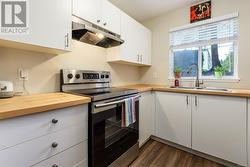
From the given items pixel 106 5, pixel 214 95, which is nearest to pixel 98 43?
pixel 106 5

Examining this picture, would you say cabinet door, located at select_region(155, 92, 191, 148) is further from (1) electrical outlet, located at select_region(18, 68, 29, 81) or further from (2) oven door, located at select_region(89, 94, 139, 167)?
(1) electrical outlet, located at select_region(18, 68, 29, 81)

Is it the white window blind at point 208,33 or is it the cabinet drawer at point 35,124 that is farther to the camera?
the white window blind at point 208,33

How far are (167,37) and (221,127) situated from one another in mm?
1870

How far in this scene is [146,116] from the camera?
7.46ft

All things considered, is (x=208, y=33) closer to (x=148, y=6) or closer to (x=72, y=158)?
(x=148, y=6)

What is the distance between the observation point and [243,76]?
203 centimetres

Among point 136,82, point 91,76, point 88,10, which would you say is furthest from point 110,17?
point 136,82

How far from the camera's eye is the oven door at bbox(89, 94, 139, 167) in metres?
1.29

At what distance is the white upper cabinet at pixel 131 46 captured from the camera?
2180 mm

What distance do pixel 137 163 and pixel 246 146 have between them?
4.19 ft

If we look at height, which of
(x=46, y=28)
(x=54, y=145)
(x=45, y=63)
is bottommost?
(x=54, y=145)

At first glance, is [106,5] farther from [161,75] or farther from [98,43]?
[161,75]

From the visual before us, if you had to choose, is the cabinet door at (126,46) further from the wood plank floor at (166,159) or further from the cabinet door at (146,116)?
the wood plank floor at (166,159)

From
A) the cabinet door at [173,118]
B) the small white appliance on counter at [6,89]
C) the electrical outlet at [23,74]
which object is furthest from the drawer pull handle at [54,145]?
the cabinet door at [173,118]
